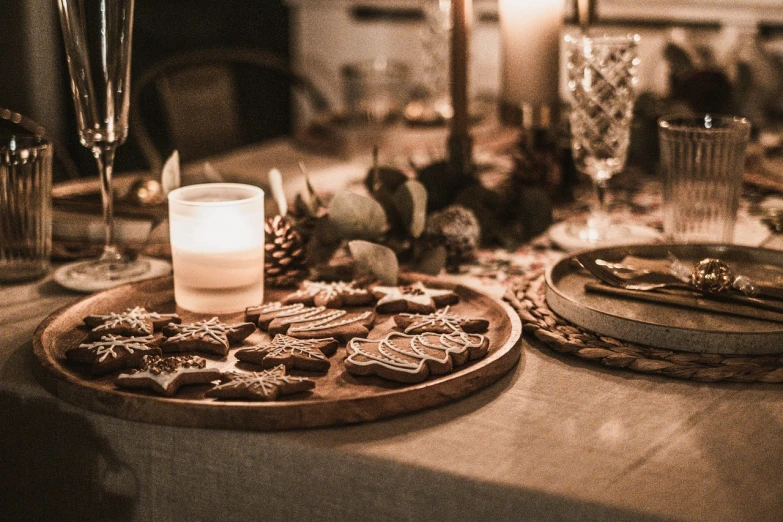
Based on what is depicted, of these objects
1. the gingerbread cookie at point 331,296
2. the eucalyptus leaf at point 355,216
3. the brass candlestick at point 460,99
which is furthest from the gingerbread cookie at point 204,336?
the brass candlestick at point 460,99

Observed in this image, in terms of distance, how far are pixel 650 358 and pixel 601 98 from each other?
52 cm

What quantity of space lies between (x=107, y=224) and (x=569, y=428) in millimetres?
669

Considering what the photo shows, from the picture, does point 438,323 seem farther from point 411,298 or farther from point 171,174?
point 171,174

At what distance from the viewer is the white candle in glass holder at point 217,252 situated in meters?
0.95

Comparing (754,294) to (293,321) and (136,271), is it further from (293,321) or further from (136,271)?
(136,271)

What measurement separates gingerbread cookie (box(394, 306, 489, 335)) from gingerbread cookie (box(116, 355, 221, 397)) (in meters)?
0.21

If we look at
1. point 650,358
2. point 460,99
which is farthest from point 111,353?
point 460,99

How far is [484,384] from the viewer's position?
0.82 m

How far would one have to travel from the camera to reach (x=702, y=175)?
121cm

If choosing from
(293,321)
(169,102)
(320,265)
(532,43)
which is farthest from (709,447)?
(169,102)

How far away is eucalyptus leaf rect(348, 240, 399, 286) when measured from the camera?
1028 mm

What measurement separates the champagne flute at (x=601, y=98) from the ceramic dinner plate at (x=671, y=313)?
20 centimetres

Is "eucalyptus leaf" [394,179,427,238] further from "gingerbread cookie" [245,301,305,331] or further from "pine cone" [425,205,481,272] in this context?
"gingerbread cookie" [245,301,305,331]

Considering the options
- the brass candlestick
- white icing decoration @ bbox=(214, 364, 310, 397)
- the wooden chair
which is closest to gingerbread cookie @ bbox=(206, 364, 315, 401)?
white icing decoration @ bbox=(214, 364, 310, 397)
